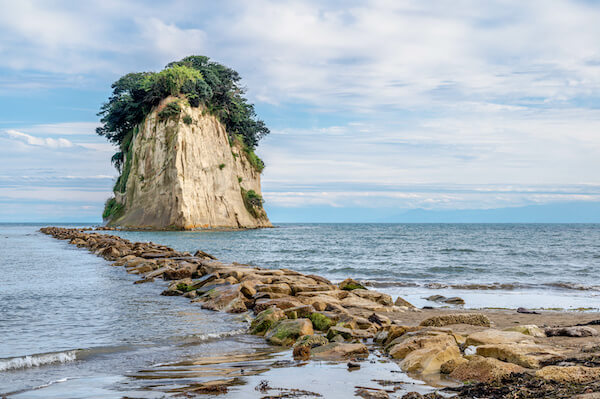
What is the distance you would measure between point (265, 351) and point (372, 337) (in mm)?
1789

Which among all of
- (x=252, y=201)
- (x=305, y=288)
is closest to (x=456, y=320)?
(x=305, y=288)

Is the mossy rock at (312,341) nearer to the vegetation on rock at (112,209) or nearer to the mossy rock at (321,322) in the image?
the mossy rock at (321,322)

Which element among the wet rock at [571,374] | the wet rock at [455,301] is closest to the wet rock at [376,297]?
the wet rock at [455,301]

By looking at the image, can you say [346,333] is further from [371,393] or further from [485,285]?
[485,285]

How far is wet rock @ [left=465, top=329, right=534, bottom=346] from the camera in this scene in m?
6.63

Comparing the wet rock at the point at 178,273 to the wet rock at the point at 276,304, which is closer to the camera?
the wet rock at the point at 276,304

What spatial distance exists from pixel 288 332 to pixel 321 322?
107cm

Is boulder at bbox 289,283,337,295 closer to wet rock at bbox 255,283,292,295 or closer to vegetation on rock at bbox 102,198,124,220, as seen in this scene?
wet rock at bbox 255,283,292,295

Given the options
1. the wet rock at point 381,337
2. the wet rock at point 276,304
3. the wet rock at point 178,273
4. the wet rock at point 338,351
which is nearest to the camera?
the wet rock at point 338,351

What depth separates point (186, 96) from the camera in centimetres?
6197

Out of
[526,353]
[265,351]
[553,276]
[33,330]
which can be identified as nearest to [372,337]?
[265,351]

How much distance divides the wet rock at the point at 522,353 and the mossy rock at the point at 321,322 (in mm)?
2778

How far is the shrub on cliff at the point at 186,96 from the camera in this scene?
202 feet

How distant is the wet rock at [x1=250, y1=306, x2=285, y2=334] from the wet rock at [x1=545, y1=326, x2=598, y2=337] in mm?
4064
